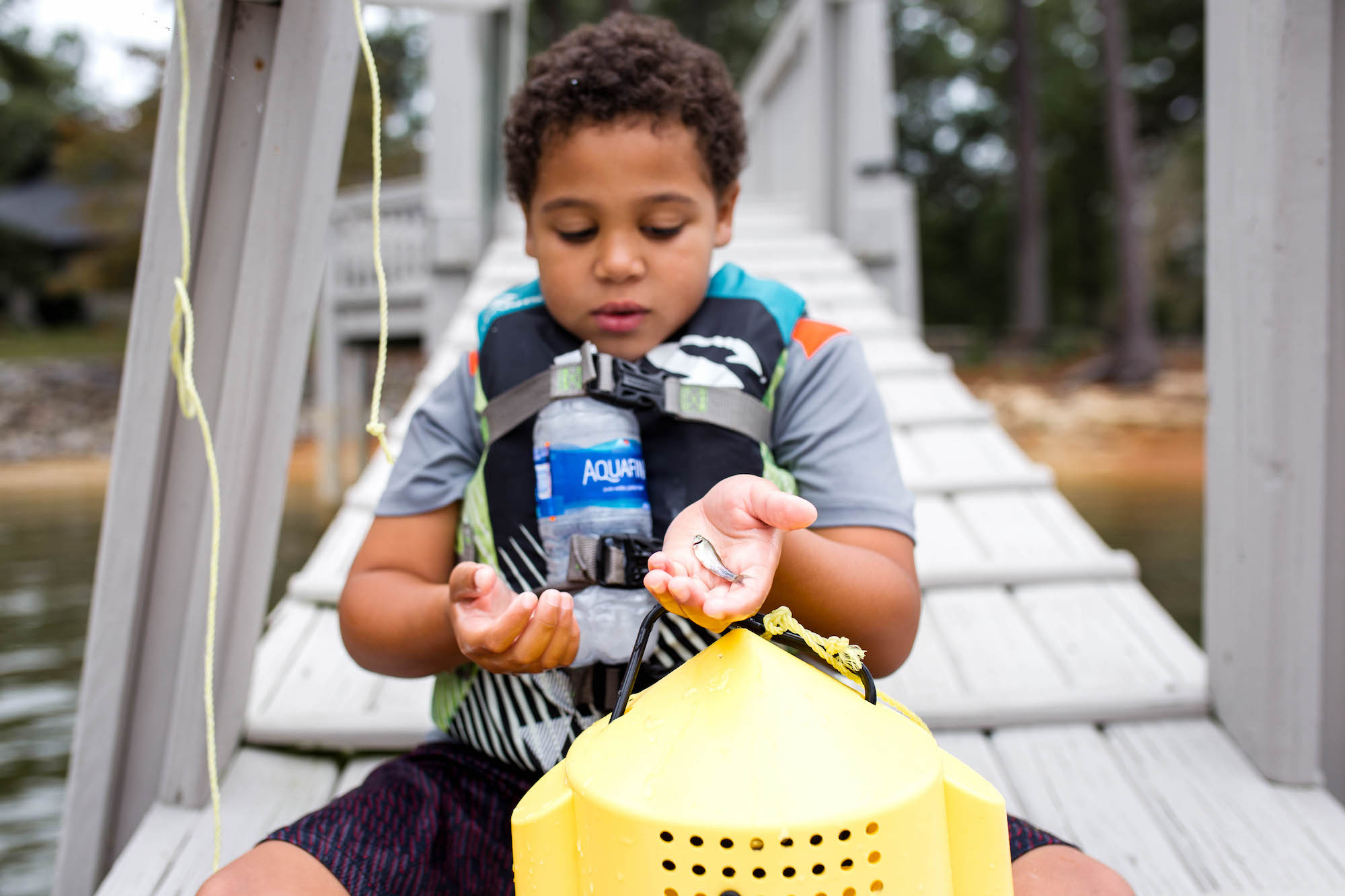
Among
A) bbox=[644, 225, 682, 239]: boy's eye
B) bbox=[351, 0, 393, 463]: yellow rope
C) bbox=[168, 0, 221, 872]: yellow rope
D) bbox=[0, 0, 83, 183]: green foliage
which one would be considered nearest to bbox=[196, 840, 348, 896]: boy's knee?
bbox=[168, 0, 221, 872]: yellow rope

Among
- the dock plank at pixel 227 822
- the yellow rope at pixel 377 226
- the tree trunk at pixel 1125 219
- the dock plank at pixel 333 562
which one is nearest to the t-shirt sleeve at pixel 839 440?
the yellow rope at pixel 377 226

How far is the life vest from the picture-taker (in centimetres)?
128

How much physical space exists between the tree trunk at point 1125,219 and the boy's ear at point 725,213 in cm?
1340

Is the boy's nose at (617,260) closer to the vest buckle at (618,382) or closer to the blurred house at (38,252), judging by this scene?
the vest buckle at (618,382)

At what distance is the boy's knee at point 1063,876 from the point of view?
3.46ft

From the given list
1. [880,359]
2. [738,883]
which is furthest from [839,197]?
[738,883]

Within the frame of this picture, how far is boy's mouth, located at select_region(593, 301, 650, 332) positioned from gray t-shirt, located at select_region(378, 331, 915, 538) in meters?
0.21

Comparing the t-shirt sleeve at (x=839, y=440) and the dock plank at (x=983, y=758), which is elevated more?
the t-shirt sleeve at (x=839, y=440)

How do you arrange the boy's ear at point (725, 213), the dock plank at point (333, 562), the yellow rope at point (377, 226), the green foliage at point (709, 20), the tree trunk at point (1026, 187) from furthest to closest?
the green foliage at point (709, 20), the tree trunk at point (1026, 187), the dock plank at point (333, 562), the boy's ear at point (725, 213), the yellow rope at point (377, 226)

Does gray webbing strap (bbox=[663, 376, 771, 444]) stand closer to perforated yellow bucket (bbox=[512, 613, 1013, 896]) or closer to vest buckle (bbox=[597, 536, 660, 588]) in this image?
vest buckle (bbox=[597, 536, 660, 588])

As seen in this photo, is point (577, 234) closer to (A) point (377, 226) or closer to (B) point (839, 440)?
(A) point (377, 226)

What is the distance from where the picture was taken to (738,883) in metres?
0.73

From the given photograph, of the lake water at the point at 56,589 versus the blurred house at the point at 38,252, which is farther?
the blurred house at the point at 38,252

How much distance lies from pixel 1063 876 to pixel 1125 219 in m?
14.1
